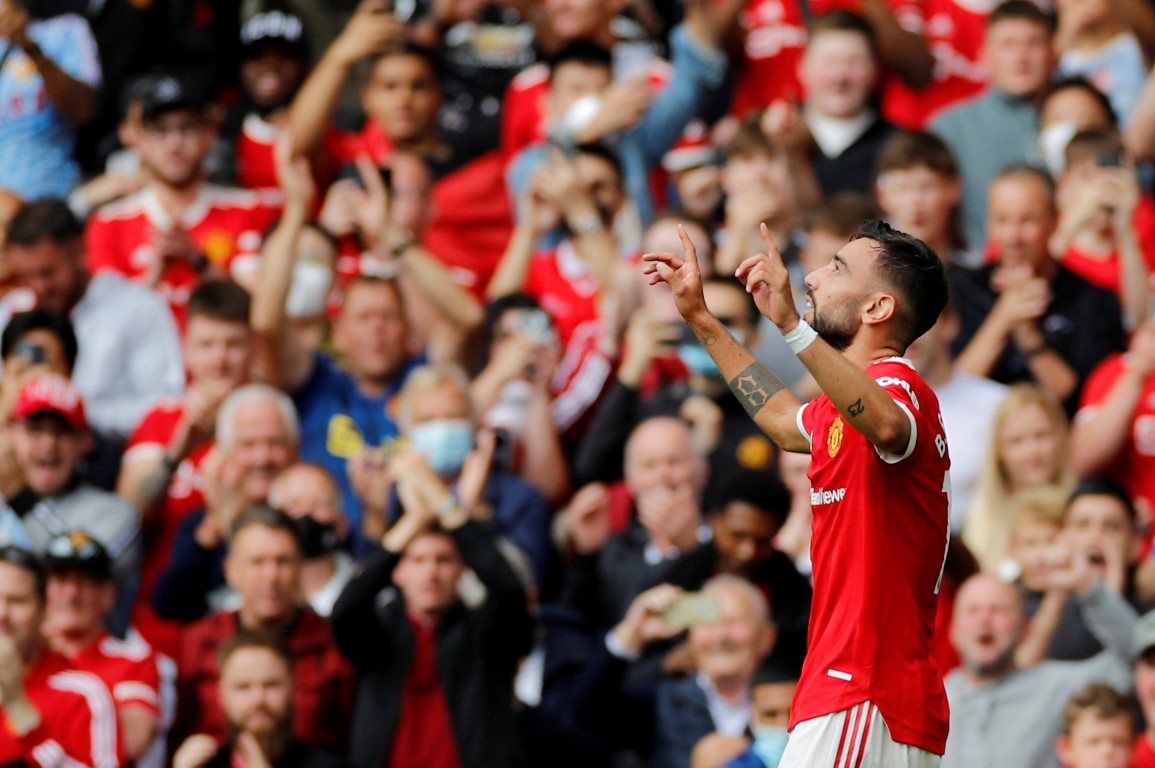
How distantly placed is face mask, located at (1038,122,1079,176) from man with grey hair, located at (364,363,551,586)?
3.24 m

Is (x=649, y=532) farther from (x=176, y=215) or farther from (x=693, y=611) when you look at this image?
(x=176, y=215)

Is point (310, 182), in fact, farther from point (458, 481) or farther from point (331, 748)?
point (331, 748)

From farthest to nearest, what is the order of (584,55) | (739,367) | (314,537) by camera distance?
(584,55), (314,537), (739,367)

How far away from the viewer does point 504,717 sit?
829 centimetres

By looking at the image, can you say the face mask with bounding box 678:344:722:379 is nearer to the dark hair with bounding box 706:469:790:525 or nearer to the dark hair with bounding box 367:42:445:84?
the dark hair with bounding box 706:469:790:525

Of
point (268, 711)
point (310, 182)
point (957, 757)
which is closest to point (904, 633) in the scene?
point (957, 757)

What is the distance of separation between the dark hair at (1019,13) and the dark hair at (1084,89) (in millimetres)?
315

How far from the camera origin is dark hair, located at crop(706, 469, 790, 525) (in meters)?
8.55

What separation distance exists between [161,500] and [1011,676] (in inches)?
148

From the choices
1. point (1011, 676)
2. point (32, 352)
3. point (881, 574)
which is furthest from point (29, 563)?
point (881, 574)

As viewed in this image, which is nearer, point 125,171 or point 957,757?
point 957,757

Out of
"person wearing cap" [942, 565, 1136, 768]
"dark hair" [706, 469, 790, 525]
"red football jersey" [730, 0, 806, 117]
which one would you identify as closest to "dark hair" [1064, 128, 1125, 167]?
"red football jersey" [730, 0, 806, 117]

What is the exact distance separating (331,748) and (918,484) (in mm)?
3807

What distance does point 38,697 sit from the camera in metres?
8.36
